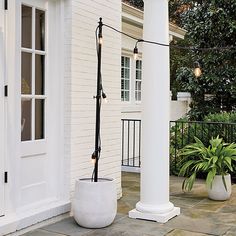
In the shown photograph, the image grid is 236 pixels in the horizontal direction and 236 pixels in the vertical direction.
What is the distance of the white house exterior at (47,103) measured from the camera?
410 centimetres

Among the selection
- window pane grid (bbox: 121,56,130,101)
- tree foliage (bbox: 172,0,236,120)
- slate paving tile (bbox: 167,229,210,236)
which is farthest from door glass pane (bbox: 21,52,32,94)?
tree foliage (bbox: 172,0,236,120)

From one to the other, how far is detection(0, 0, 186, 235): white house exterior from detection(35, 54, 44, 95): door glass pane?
1cm

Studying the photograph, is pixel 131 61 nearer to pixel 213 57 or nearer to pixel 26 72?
pixel 213 57

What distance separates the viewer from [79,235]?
164 inches

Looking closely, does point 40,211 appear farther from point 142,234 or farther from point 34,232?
point 142,234

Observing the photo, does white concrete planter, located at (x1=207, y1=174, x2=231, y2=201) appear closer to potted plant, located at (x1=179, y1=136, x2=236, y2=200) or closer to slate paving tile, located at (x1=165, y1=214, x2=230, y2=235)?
potted plant, located at (x1=179, y1=136, x2=236, y2=200)

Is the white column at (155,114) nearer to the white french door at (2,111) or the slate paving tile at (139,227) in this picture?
the slate paving tile at (139,227)

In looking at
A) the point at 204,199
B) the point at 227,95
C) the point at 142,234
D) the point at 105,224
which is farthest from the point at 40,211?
the point at 227,95

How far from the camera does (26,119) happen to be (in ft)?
14.4

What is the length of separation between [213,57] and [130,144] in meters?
2.89

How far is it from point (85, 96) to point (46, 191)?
1154 mm

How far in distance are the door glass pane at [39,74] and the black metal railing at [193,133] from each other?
371 centimetres

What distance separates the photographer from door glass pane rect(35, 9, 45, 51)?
4516 mm

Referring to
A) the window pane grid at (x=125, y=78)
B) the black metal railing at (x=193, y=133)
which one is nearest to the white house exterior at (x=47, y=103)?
the black metal railing at (x=193, y=133)
